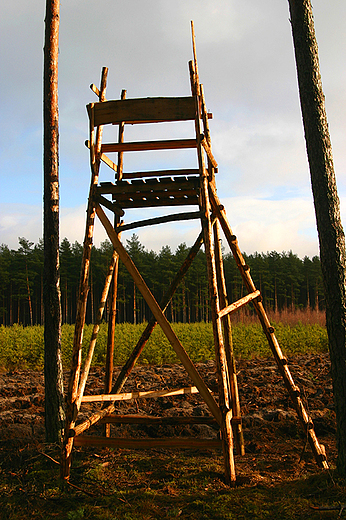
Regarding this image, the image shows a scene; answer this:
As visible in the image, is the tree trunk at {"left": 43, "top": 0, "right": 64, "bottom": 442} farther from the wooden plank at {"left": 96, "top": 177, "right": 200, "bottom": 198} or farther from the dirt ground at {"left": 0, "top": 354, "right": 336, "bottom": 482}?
the wooden plank at {"left": 96, "top": 177, "right": 200, "bottom": 198}

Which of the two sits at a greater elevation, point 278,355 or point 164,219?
point 164,219

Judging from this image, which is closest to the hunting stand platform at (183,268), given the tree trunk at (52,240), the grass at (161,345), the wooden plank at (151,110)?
the wooden plank at (151,110)

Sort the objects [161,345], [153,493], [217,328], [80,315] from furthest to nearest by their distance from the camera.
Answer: [161,345] < [80,315] < [217,328] < [153,493]

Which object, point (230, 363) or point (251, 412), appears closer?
point (230, 363)

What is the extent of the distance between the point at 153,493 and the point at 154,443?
49 centimetres

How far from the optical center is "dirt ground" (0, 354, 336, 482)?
16.1ft

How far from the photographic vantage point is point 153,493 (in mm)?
3854

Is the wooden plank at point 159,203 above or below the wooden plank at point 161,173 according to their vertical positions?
below

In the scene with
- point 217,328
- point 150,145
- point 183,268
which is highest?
point 150,145

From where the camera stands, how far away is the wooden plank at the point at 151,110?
4473mm

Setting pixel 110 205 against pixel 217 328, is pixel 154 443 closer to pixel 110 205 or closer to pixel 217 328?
pixel 217 328

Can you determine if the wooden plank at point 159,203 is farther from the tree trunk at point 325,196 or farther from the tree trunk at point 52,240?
the tree trunk at point 325,196

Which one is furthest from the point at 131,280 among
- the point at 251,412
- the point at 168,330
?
the point at 168,330

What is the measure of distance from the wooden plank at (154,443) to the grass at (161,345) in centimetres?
854
